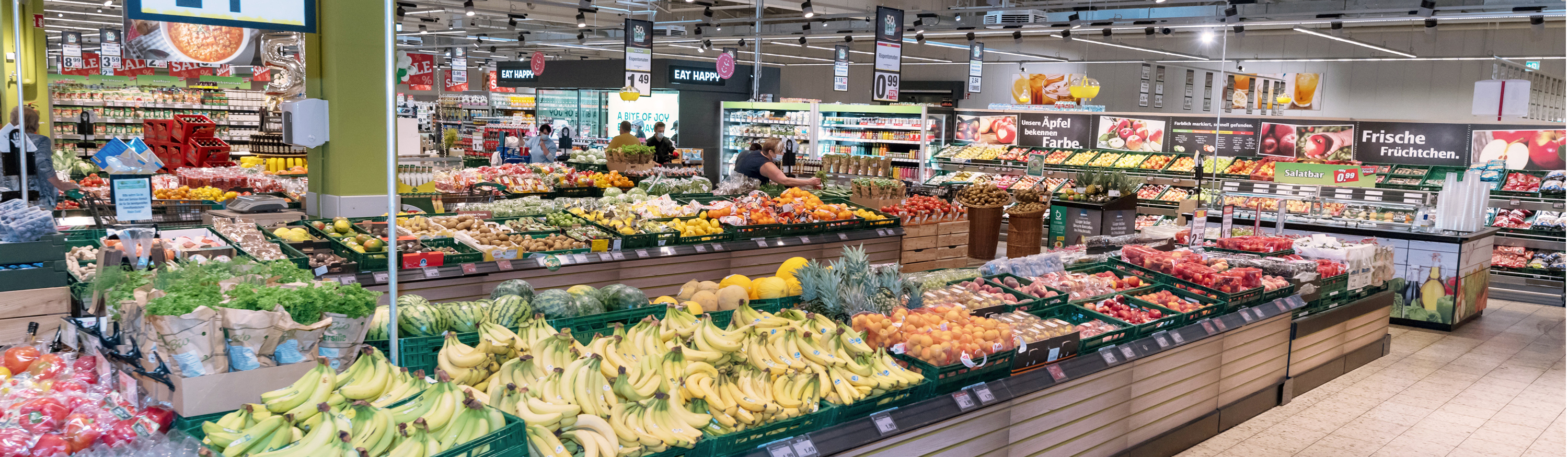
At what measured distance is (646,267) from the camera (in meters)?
6.10

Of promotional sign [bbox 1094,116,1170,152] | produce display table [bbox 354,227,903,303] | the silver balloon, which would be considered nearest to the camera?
produce display table [bbox 354,227,903,303]

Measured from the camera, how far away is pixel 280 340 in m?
2.27

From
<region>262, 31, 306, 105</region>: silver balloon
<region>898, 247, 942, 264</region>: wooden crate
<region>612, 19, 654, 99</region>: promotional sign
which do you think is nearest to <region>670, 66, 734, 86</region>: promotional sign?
<region>612, 19, 654, 99</region>: promotional sign

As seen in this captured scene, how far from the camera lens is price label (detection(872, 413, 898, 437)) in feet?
9.31

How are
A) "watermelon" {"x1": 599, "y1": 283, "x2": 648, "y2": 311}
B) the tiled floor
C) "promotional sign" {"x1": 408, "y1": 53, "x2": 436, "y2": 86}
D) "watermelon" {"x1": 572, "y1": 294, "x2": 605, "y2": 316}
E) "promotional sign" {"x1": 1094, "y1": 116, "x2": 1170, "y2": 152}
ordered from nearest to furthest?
"watermelon" {"x1": 572, "y1": 294, "x2": 605, "y2": 316}
"watermelon" {"x1": 599, "y1": 283, "x2": 648, "y2": 311}
the tiled floor
"promotional sign" {"x1": 1094, "y1": 116, "x2": 1170, "y2": 152}
"promotional sign" {"x1": 408, "y1": 53, "x2": 436, "y2": 86}

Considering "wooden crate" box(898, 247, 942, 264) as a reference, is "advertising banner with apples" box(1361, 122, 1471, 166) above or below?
above

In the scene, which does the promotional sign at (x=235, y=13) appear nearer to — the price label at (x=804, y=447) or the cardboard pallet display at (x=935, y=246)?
the price label at (x=804, y=447)

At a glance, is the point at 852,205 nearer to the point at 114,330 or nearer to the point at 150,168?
the point at 150,168

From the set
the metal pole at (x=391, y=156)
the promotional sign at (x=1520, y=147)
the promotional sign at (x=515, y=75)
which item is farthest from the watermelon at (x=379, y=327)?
the promotional sign at (x=515, y=75)

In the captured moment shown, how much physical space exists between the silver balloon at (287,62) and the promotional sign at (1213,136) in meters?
10.5

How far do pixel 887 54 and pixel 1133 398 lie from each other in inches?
271

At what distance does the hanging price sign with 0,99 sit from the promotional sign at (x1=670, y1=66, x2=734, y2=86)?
5.99m

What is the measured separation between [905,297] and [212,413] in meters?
2.51

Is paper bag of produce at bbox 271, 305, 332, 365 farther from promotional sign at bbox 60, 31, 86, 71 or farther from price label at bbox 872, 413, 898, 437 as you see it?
promotional sign at bbox 60, 31, 86, 71
